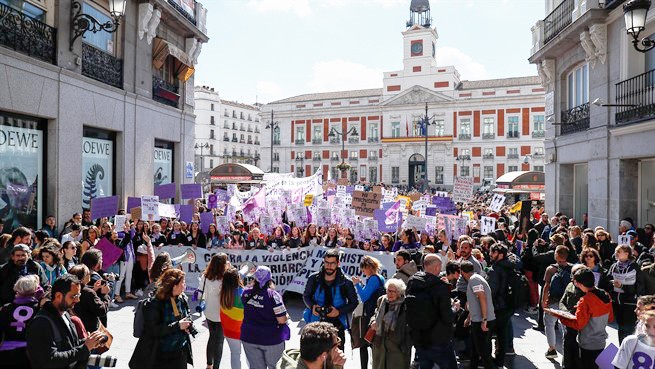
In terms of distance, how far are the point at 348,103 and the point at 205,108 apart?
24.2 meters

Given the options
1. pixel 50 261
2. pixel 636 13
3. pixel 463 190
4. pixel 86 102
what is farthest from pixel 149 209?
pixel 636 13

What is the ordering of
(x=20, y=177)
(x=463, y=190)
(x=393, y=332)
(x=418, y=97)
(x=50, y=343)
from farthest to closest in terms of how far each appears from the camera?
(x=418, y=97)
(x=463, y=190)
(x=20, y=177)
(x=393, y=332)
(x=50, y=343)

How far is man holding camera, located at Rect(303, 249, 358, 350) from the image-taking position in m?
5.76

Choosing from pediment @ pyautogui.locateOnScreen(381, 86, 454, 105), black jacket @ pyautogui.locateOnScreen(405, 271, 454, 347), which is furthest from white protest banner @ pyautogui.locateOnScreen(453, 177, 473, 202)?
pediment @ pyautogui.locateOnScreen(381, 86, 454, 105)

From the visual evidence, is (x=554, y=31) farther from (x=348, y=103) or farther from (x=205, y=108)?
(x=205, y=108)

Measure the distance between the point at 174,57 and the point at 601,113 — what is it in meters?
13.7

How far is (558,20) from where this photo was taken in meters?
16.7

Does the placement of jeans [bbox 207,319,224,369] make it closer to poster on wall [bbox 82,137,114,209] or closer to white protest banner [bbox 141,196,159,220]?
white protest banner [bbox 141,196,159,220]

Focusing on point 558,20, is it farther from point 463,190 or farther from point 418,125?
point 418,125

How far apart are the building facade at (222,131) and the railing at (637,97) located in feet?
227

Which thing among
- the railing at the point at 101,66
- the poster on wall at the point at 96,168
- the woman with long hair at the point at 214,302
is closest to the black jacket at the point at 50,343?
the woman with long hair at the point at 214,302

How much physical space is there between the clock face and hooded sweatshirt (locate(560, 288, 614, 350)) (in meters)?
69.4

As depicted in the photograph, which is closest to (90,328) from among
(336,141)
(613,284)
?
(613,284)

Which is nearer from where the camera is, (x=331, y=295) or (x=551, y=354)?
(x=331, y=295)
